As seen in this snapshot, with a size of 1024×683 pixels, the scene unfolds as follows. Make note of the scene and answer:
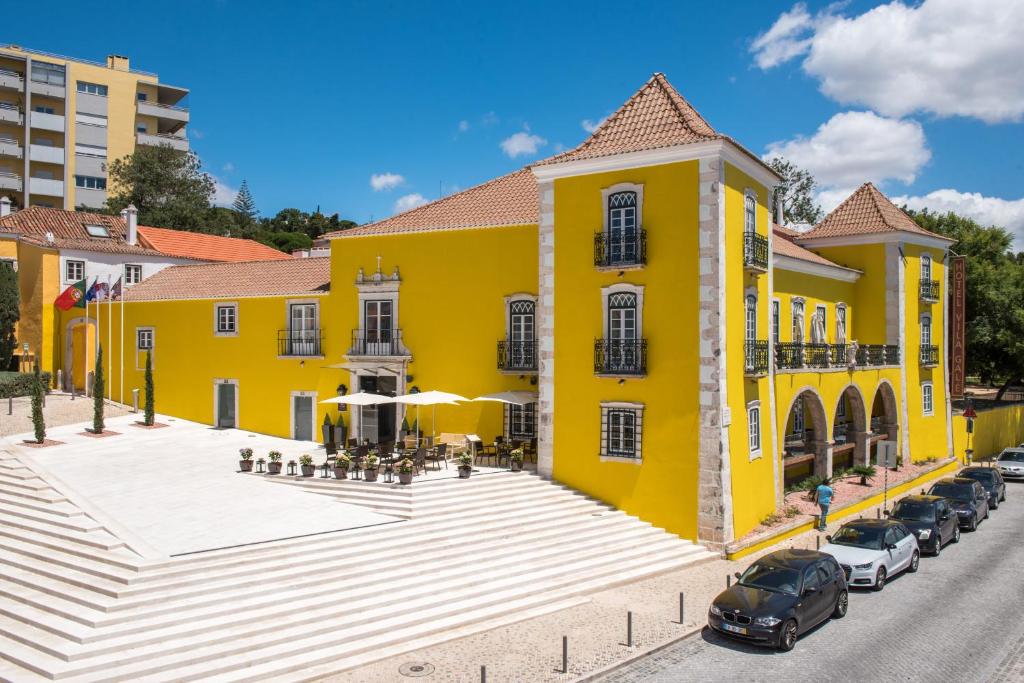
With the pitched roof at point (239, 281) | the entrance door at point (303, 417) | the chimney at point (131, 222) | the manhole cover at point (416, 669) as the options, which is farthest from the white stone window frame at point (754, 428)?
the chimney at point (131, 222)

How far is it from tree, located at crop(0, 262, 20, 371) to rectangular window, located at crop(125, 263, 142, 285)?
15.1 ft

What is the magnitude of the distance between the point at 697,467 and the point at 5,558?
625 inches

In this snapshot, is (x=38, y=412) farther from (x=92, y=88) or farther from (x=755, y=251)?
(x=92, y=88)

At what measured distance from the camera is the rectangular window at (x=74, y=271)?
35.2 m

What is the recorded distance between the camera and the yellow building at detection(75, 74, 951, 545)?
Answer: 66.0ft

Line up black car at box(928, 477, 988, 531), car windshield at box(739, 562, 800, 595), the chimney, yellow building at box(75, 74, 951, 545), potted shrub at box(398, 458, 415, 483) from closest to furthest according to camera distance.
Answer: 1. car windshield at box(739, 562, 800, 595)
2. potted shrub at box(398, 458, 415, 483)
3. yellow building at box(75, 74, 951, 545)
4. black car at box(928, 477, 988, 531)
5. the chimney

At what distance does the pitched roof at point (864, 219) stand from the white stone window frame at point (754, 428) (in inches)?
538

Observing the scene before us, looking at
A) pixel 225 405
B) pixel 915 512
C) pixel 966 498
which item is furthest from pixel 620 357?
pixel 225 405

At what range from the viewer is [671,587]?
1700 centimetres

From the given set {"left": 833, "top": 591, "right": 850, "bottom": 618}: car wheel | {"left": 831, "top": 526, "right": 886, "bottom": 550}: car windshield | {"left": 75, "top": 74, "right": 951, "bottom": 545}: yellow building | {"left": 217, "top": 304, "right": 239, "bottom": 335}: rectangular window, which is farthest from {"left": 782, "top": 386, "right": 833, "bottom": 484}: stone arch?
{"left": 217, "top": 304, "right": 239, "bottom": 335}: rectangular window

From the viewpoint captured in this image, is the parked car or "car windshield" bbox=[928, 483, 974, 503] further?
the parked car

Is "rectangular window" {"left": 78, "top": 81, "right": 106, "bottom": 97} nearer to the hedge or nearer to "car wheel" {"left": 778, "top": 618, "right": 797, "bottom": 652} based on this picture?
the hedge

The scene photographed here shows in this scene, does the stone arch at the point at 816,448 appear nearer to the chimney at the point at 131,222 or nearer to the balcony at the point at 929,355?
the balcony at the point at 929,355

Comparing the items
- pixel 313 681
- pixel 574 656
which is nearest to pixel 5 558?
pixel 313 681
